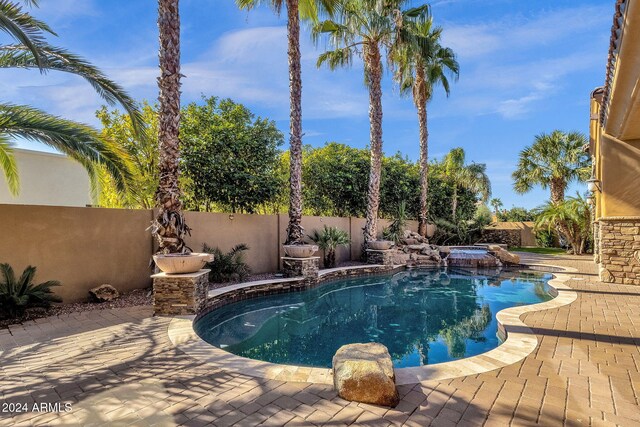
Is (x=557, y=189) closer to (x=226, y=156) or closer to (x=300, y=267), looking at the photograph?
(x=300, y=267)

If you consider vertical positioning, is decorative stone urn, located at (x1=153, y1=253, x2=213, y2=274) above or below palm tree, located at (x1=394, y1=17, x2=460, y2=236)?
below

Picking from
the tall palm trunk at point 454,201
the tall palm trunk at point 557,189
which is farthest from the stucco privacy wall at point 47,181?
the tall palm trunk at point 557,189

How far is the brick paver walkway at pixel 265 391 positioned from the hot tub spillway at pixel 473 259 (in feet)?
36.4

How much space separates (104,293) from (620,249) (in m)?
13.6

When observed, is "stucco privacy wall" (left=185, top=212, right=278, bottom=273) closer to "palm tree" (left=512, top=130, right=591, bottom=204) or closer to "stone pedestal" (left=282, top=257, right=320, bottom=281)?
"stone pedestal" (left=282, top=257, right=320, bottom=281)

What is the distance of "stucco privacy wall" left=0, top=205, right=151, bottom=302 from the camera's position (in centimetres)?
682

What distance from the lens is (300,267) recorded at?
35.1 ft

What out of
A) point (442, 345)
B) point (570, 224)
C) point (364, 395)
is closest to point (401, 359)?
point (442, 345)

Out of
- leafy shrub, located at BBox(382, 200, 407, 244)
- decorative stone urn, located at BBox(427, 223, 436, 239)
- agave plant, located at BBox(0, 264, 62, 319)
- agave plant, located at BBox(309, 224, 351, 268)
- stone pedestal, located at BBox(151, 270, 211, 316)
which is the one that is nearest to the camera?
agave plant, located at BBox(0, 264, 62, 319)

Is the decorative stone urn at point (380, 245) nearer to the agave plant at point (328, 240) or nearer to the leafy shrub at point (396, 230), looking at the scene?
the agave plant at point (328, 240)

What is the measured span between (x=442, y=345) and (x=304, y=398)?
3435 millimetres

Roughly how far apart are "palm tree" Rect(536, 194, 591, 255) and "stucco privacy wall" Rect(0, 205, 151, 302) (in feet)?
67.7

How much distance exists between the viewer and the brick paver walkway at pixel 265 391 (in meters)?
2.92

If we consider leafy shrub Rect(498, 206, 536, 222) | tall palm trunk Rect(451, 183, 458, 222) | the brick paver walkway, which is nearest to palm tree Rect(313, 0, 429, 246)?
the brick paver walkway
